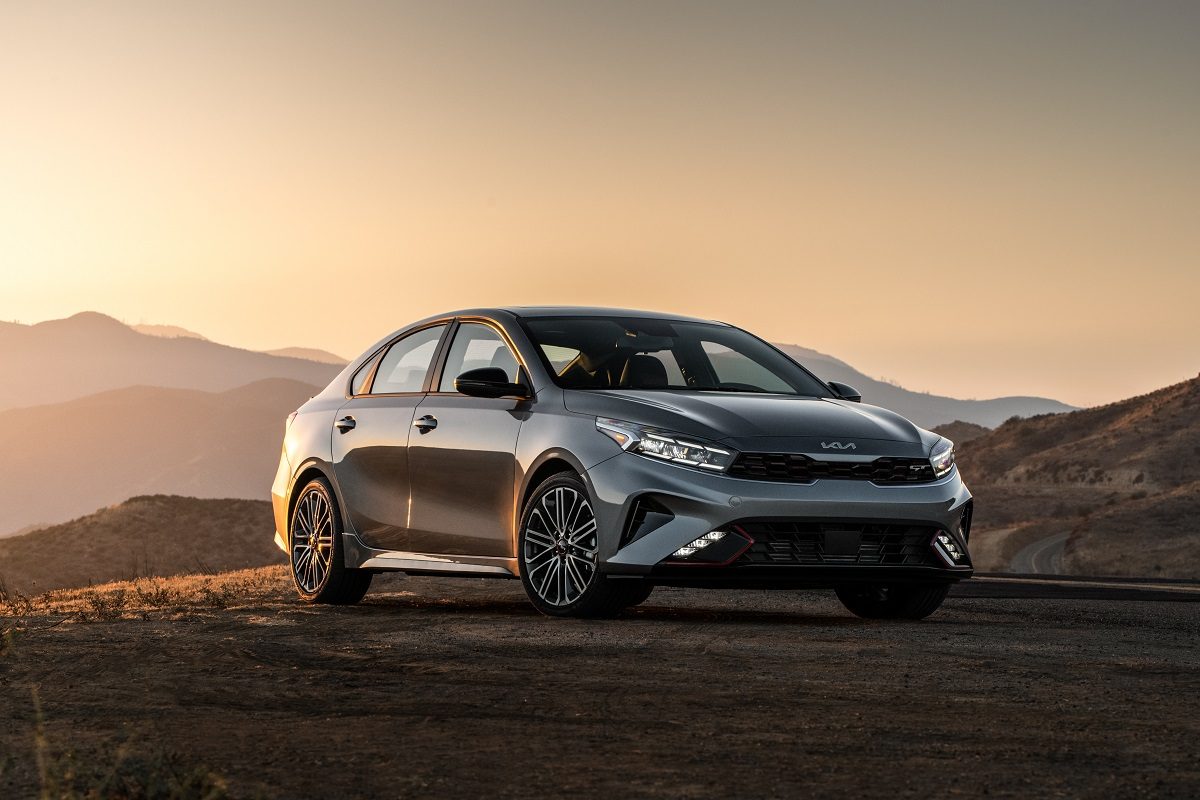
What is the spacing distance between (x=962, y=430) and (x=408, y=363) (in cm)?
14201

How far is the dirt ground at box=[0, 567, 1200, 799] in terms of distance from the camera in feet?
16.2

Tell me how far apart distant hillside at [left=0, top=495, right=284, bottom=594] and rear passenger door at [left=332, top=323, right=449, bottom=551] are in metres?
63.2

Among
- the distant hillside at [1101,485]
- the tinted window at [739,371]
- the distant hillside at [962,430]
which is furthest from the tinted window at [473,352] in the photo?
the distant hillside at [962,430]

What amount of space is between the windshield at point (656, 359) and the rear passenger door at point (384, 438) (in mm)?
1044

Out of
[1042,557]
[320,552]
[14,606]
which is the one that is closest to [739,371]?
[320,552]

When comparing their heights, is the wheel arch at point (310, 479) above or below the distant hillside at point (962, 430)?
above

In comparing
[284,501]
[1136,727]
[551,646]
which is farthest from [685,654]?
[284,501]

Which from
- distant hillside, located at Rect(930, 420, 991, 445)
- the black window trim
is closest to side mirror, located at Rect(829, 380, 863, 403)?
the black window trim

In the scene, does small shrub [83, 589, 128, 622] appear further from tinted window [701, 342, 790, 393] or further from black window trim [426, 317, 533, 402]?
tinted window [701, 342, 790, 393]

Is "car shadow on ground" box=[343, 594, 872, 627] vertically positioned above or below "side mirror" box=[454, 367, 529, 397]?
below

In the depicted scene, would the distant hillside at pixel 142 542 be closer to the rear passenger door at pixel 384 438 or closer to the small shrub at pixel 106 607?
the small shrub at pixel 106 607

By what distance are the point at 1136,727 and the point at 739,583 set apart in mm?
3299

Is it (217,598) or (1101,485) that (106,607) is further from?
(1101,485)

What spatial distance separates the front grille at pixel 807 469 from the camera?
29.5 feet
